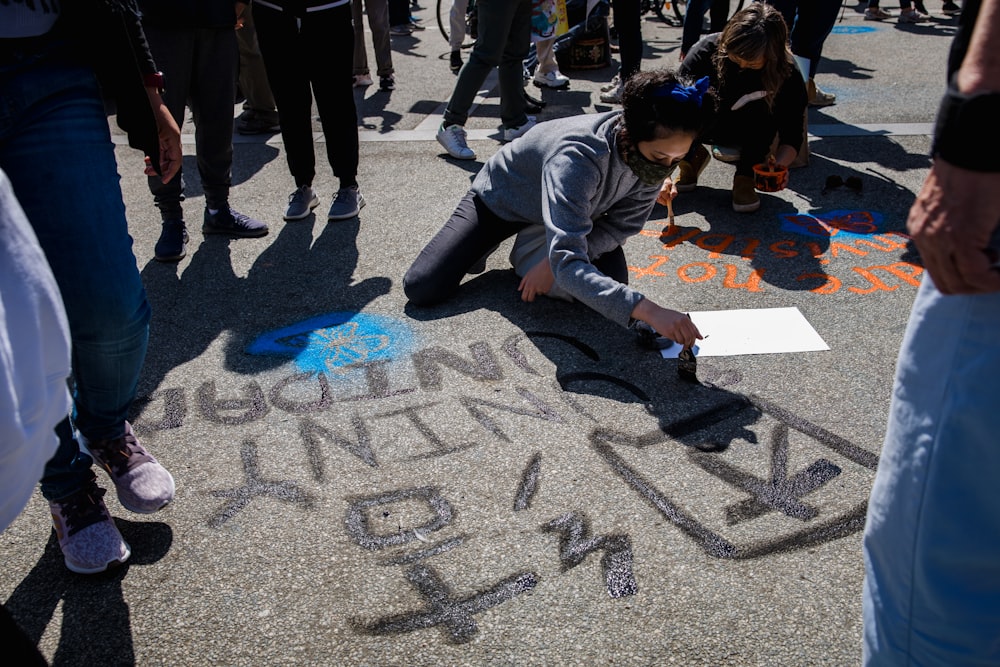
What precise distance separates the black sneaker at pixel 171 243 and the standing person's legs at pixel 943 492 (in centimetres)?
330

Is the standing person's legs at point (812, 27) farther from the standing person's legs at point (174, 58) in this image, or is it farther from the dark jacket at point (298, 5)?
the standing person's legs at point (174, 58)

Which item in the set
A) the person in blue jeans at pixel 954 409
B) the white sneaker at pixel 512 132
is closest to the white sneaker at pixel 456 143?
the white sneaker at pixel 512 132

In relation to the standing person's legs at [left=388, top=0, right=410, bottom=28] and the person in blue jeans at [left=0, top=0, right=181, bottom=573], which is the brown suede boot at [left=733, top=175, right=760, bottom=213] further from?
the standing person's legs at [left=388, top=0, right=410, bottom=28]

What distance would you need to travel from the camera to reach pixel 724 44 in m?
3.97

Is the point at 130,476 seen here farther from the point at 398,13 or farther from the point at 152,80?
the point at 398,13

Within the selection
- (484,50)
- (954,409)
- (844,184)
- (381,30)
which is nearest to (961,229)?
(954,409)

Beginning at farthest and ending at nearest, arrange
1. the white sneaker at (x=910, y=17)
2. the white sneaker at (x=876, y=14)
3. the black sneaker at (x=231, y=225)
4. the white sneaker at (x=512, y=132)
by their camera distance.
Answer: the white sneaker at (x=876, y=14) < the white sneaker at (x=910, y=17) < the white sneaker at (x=512, y=132) < the black sneaker at (x=231, y=225)

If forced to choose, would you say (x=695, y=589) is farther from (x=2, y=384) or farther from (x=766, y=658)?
(x=2, y=384)

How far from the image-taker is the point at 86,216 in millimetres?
1813

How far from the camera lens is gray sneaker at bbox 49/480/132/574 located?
77.7 inches

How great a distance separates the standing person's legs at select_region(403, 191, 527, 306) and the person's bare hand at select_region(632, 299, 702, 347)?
3.17 ft

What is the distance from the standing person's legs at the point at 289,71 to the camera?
3.74 meters

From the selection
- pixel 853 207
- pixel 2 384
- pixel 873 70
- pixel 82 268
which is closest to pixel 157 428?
pixel 82 268

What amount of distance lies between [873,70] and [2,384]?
23.8ft
